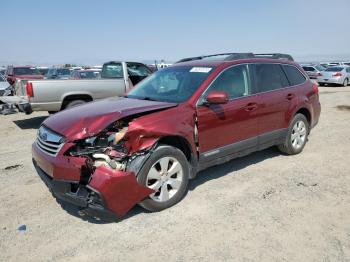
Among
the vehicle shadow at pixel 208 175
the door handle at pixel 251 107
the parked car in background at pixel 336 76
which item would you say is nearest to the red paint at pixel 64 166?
the vehicle shadow at pixel 208 175

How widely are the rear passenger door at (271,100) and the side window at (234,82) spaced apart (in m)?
0.24

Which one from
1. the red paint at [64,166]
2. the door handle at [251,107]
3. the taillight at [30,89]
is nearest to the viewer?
the red paint at [64,166]

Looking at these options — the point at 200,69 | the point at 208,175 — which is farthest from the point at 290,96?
the point at 208,175

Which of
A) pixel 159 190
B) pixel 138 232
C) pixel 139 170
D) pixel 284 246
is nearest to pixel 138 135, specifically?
pixel 139 170

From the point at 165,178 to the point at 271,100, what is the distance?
2403 mm

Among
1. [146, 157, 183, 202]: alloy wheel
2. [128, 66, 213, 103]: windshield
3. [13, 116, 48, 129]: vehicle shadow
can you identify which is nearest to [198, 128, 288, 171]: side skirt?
[146, 157, 183, 202]: alloy wheel

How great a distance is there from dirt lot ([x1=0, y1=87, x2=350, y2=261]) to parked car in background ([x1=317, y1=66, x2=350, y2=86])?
18779mm

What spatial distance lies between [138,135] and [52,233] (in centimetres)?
140

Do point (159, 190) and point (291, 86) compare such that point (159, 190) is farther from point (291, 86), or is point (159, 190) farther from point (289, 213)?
point (291, 86)

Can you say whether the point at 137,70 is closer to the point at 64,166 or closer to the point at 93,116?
the point at 93,116

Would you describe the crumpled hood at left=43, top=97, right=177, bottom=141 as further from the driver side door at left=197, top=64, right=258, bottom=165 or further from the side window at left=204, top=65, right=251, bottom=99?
the side window at left=204, top=65, right=251, bottom=99

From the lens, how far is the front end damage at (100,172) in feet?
11.2

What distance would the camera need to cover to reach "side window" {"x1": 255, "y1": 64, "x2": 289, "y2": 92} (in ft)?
17.2

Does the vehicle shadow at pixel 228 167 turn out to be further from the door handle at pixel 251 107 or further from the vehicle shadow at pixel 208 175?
the door handle at pixel 251 107
